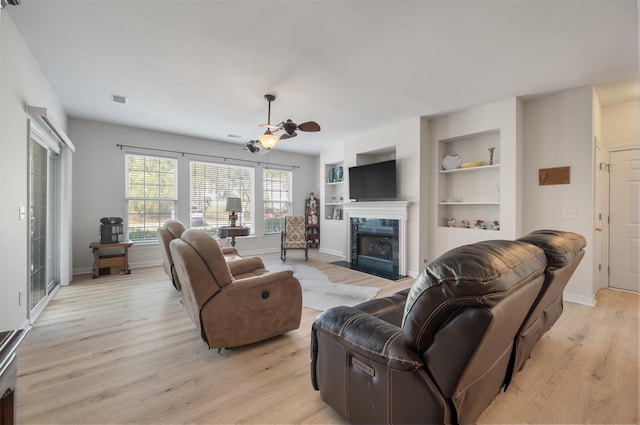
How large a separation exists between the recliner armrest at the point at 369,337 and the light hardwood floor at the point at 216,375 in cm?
54

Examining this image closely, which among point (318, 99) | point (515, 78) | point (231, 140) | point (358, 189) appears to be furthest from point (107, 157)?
point (515, 78)

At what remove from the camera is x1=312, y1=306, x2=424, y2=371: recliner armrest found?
111 centimetres

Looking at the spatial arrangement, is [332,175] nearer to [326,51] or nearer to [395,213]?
[395,213]

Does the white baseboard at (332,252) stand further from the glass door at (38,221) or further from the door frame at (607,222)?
the glass door at (38,221)

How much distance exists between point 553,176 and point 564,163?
7.5 inches

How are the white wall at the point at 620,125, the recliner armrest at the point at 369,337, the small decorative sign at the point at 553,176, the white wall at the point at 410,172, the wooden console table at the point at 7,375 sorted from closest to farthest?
the wooden console table at the point at 7,375
the recliner armrest at the point at 369,337
the small decorative sign at the point at 553,176
the white wall at the point at 620,125
the white wall at the point at 410,172

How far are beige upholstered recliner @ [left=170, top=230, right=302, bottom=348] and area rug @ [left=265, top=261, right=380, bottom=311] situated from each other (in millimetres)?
984

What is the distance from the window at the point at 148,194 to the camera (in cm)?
530

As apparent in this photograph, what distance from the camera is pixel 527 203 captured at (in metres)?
3.82

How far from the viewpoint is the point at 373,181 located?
5301mm

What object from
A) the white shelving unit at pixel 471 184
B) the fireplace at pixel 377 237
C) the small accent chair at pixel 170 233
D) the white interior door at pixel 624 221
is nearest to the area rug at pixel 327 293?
the fireplace at pixel 377 237

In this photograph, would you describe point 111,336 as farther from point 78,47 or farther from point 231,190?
point 231,190

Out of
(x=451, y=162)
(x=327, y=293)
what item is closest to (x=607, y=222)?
(x=451, y=162)

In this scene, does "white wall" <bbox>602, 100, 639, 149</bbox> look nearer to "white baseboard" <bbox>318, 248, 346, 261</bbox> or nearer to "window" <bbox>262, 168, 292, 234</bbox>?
"white baseboard" <bbox>318, 248, 346, 261</bbox>
